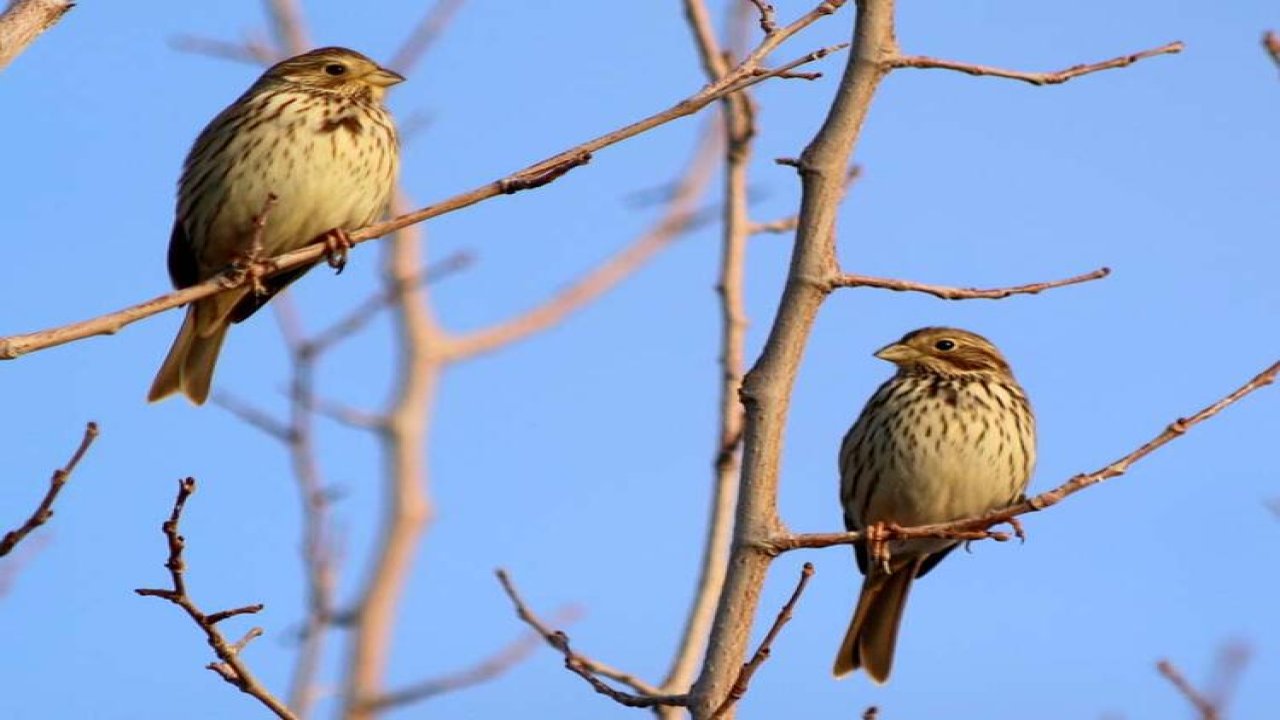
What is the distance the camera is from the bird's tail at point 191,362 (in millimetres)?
6766

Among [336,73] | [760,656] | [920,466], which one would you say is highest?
[336,73]

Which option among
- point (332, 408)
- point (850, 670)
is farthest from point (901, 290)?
point (332, 408)

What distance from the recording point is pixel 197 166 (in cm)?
683

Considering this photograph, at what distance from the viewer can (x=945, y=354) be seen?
7.50 m

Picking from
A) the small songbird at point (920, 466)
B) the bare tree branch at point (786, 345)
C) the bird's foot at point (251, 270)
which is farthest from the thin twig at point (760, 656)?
the small songbird at point (920, 466)

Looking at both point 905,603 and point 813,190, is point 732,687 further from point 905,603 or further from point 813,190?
point 905,603

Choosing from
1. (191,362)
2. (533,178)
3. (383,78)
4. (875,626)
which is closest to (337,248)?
(191,362)

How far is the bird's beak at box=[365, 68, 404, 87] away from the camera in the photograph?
716 centimetres

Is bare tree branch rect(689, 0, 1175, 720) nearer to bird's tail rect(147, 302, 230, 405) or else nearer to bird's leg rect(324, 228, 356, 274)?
bird's leg rect(324, 228, 356, 274)

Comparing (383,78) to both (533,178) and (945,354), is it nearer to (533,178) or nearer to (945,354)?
(945,354)

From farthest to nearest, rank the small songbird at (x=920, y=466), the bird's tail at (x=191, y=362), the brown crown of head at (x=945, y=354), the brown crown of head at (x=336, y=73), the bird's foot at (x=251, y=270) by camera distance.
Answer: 1. the brown crown of head at (x=945, y=354)
2. the brown crown of head at (x=336, y=73)
3. the small songbird at (x=920, y=466)
4. the bird's tail at (x=191, y=362)
5. the bird's foot at (x=251, y=270)

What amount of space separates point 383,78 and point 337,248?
1.17 meters

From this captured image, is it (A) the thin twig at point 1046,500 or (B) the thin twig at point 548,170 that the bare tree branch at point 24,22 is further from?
(A) the thin twig at point 1046,500

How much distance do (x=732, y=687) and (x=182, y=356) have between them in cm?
366
